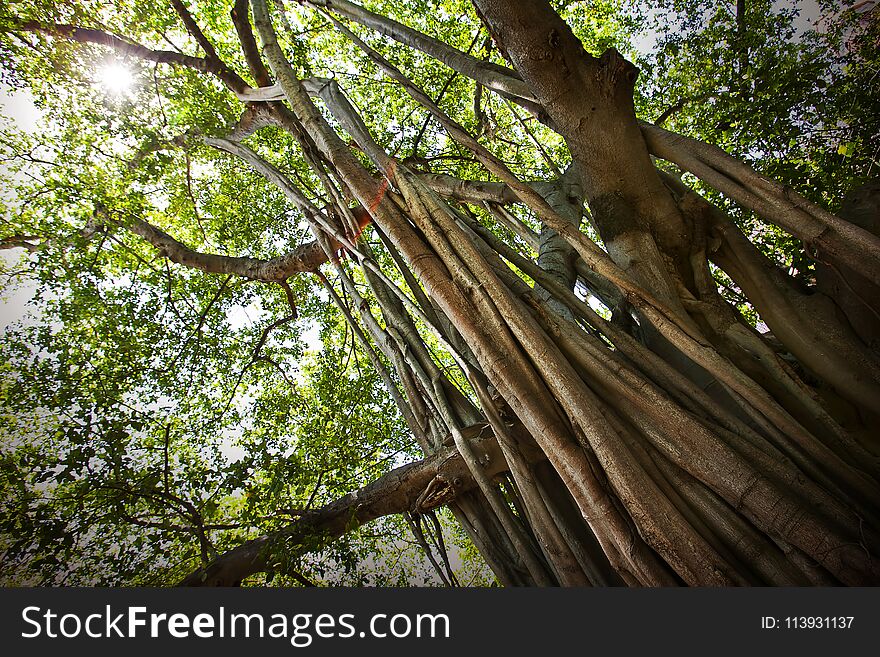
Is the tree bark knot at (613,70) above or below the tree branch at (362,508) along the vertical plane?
above

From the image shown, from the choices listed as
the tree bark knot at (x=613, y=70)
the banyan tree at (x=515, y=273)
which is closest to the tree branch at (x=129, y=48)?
the banyan tree at (x=515, y=273)

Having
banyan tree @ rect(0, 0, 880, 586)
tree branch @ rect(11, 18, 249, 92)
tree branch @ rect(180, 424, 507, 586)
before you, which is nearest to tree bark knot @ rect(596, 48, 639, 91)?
banyan tree @ rect(0, 0, 880, 586)

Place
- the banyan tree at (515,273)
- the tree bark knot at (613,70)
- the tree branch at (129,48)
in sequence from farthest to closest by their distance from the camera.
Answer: the tree branch at (129,48) → the tree bark knot at (613,70) → the banyan tree at (515,273)

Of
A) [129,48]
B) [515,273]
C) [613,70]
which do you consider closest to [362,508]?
[515,273]

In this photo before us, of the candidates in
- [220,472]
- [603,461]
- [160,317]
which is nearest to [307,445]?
[220,472]

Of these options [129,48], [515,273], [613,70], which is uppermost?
[129,48]

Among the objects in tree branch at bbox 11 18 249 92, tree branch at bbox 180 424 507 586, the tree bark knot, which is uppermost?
tree branch at bbox 11 18 249 92

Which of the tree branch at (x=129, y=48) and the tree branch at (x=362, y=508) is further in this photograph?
the tree branch at (x=129, y=48)

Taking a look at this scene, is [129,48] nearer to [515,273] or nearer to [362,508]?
[515,273]

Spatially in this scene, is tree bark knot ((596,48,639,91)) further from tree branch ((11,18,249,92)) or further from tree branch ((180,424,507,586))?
tree branch ((11,18,249,92))

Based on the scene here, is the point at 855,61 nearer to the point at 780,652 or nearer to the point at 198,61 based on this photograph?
the point at 780,652

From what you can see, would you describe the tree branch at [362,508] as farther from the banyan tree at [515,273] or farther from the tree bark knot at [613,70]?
the tree bark knot at [613,70]

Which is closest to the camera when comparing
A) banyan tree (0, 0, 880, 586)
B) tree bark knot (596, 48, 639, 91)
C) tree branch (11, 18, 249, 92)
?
banyan tree (0, 0, 880, 586)

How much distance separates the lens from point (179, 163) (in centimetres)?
438
